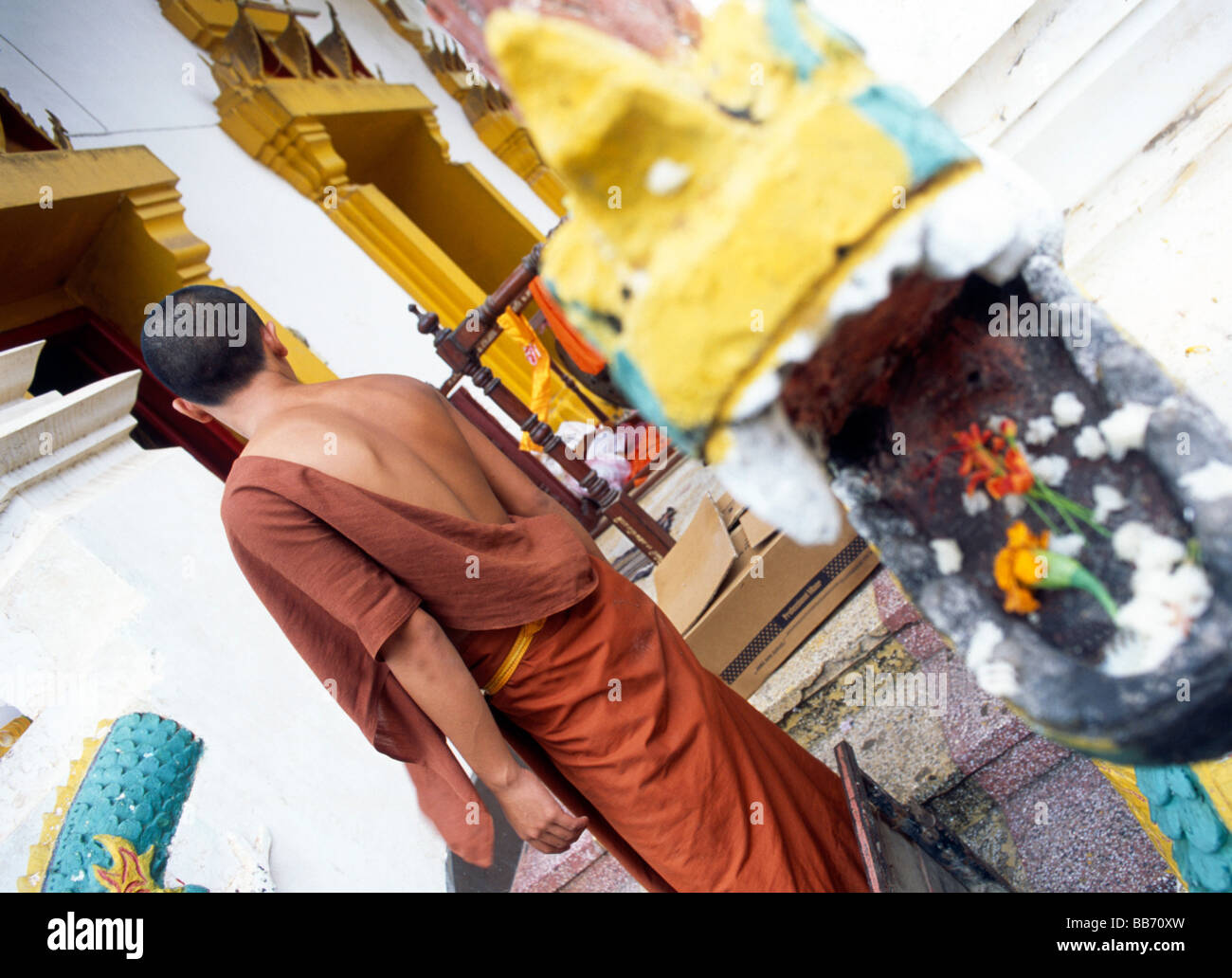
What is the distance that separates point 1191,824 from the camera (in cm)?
112

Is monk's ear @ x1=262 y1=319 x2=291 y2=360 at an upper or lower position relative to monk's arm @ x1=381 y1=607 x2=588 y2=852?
upper

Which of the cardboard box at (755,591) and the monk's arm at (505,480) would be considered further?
the cardboard box at (755,591)

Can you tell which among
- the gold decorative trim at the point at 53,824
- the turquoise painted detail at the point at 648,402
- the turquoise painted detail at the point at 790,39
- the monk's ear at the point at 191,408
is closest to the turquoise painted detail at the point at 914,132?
the turquoise painted detail at the point at 790,39

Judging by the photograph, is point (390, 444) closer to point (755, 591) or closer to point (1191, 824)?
point (755, 591)

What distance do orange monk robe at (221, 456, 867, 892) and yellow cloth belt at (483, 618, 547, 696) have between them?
0.03 feet

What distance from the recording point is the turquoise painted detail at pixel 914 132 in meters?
0.51

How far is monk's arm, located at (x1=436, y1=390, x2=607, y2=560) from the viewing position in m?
1.56

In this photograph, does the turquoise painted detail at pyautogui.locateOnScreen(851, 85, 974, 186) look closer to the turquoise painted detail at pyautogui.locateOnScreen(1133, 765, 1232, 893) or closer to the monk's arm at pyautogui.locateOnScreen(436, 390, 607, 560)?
the turquoise painted detail at pyautogui.locateOnScreen(1133, 765, 1232, 893)

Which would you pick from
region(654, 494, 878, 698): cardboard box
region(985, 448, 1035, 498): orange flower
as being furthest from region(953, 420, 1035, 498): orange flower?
region(654, 494, 878, 698): cardboard box

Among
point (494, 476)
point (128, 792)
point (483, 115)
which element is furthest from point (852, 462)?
point (483, 115)

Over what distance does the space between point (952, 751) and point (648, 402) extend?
5.11ft

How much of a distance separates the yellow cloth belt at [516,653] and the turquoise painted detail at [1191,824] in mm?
906

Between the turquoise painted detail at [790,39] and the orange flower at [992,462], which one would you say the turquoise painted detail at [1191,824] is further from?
the turquoise painted detail at [790,39]
